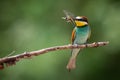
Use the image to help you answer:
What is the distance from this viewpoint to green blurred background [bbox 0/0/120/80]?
4336mm

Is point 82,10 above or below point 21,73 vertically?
above

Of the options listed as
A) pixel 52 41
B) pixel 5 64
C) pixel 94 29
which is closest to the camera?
pixel 5 64

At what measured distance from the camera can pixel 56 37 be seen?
4355 millimetres

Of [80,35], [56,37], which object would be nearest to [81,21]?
[80,35]

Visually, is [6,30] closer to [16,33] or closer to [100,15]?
[16,33]

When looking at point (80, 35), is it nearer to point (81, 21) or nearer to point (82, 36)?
point (82, 36)

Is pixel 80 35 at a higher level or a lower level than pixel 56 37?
higher

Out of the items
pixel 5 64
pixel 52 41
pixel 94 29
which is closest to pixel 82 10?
pixel 94 29

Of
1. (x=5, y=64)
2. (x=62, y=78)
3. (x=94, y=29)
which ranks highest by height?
(x=5, y=64)

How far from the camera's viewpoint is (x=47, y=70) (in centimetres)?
434

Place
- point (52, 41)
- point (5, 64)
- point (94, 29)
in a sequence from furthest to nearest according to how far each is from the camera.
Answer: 1. point (94, 29)
2. point (52, 41)
3. point (5, 64)

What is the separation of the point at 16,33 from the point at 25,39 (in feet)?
0.57

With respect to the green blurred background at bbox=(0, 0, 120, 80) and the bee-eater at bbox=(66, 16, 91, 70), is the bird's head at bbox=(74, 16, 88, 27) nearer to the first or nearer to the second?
the bee-eater at bbox=(66, 16, 91, 70)

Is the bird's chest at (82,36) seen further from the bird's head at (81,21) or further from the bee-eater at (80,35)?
the bird's head at (81,21)
